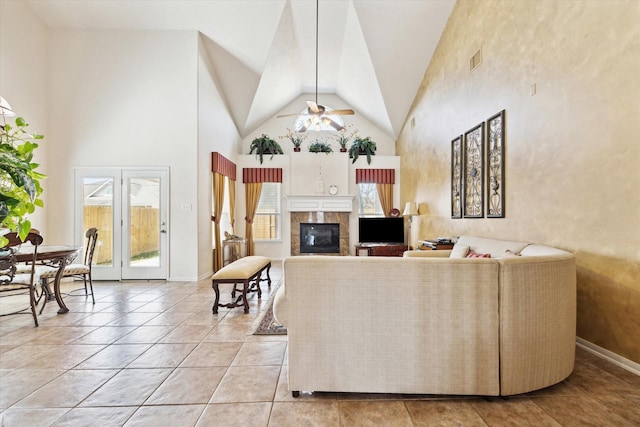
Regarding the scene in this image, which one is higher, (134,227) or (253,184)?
(253,184)

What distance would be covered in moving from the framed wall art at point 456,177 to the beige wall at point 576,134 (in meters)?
0.45

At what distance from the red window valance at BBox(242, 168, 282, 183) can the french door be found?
2.72 metres

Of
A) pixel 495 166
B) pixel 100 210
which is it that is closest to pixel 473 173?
pixel 495 166

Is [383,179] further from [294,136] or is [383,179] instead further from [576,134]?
[576,134]

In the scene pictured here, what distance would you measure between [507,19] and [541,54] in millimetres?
836

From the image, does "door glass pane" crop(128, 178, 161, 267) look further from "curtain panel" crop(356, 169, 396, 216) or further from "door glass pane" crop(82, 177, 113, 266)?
"curtain panel" crop(356, 169, 396, 216)

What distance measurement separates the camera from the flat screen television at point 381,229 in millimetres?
7664

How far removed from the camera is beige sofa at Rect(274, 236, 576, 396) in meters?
1.89

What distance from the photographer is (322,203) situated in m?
8.08

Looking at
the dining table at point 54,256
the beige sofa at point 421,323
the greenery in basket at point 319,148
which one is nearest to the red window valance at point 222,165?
the greenery in basket at point 319,148

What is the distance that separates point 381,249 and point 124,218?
516 centimetres

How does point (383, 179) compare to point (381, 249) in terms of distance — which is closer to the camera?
point (381, 249)

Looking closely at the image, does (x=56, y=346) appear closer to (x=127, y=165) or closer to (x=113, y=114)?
(x=127, y=165)

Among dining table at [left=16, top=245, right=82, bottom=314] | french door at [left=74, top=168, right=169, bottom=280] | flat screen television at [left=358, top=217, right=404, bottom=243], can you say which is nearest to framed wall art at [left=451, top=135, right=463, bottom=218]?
flat screen television at [left=358, top=217, right=404, bottom=243]
